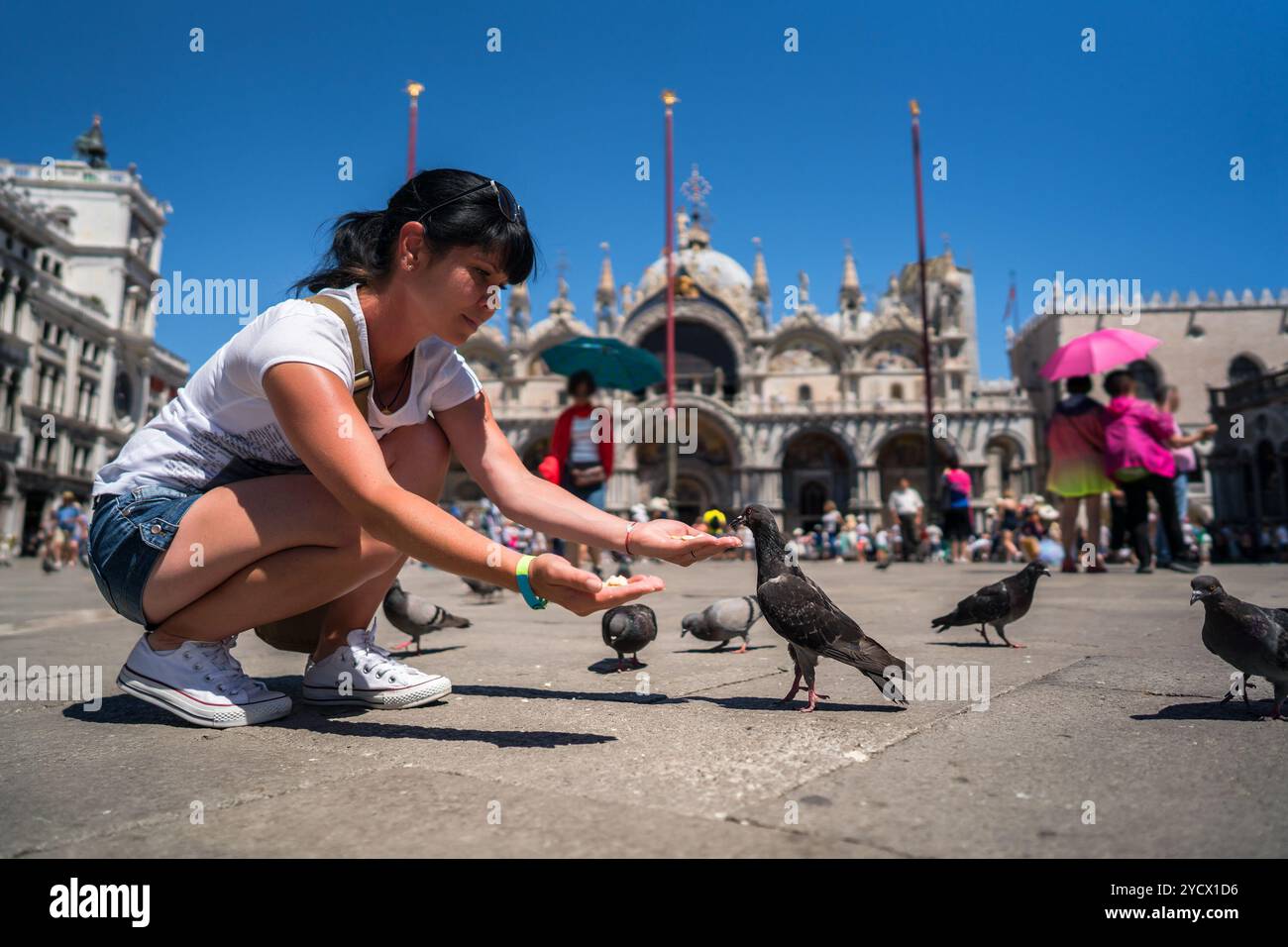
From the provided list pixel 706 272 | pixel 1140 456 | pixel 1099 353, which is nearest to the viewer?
pixel 1140 456

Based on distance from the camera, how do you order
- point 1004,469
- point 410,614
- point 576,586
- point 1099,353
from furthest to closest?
point 1004,469 < point 1099,353 < point 410,614 < point 576,586

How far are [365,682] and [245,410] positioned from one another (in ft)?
2.78

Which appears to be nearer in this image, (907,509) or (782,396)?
(907,509)

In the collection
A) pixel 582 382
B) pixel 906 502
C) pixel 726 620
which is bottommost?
pixel 726 620

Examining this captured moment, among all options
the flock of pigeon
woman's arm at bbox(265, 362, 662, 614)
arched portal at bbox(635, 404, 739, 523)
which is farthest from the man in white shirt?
arched portal at bbox(635, 404, 739, 523)

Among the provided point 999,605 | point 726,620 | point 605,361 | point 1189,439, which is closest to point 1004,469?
point 605,361

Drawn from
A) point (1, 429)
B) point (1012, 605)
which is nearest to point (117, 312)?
point (1, 429)

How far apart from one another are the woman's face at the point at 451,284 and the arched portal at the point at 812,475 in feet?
108

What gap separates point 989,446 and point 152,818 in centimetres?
3602

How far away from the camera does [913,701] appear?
7.48 ft

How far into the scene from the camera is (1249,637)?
2.13 meters

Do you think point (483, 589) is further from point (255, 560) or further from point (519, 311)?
point (519, 311)

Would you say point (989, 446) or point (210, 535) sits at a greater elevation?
point (989, 446)
